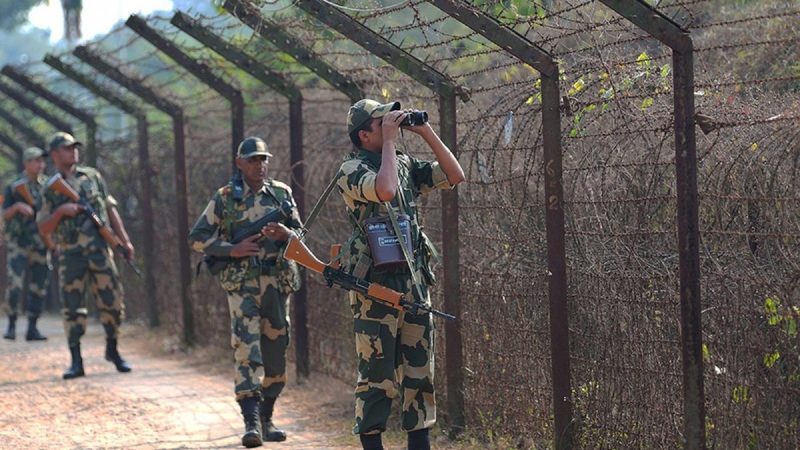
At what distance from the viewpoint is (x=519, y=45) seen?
535 centimetres

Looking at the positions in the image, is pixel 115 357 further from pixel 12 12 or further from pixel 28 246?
pixel 12 12

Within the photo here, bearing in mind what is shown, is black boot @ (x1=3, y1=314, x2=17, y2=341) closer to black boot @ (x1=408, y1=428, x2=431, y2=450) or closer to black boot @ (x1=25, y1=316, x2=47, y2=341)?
black boot @ (x1=25, y1=316, x2=47, y2=341)

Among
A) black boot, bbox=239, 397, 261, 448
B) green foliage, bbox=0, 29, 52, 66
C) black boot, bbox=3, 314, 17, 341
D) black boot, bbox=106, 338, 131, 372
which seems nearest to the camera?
black boot, bbox=239, 397, 261, 448

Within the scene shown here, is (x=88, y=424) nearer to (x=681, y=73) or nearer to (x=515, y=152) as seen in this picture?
(x=515, y=152)

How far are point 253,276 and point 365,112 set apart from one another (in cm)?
185

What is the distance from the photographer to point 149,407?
795cm

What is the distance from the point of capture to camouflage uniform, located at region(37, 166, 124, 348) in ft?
29.9

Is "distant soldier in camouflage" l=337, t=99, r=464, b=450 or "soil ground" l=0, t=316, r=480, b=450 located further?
"soil ground" l=0, t=316, r=480, b=450

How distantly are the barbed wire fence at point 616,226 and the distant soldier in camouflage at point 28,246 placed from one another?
17.0 ft

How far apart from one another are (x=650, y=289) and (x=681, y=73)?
0.98 meters

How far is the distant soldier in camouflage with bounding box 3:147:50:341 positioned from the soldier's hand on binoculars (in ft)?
20.0

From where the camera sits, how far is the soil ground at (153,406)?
22.5 ft

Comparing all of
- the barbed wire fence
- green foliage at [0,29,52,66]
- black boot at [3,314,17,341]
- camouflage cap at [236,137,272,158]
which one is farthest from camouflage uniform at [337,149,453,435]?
green foliage at [0,29,52,66]

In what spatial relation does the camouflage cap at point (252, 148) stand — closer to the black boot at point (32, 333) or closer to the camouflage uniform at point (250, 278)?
the camouflage uniform at point (250, 278)
